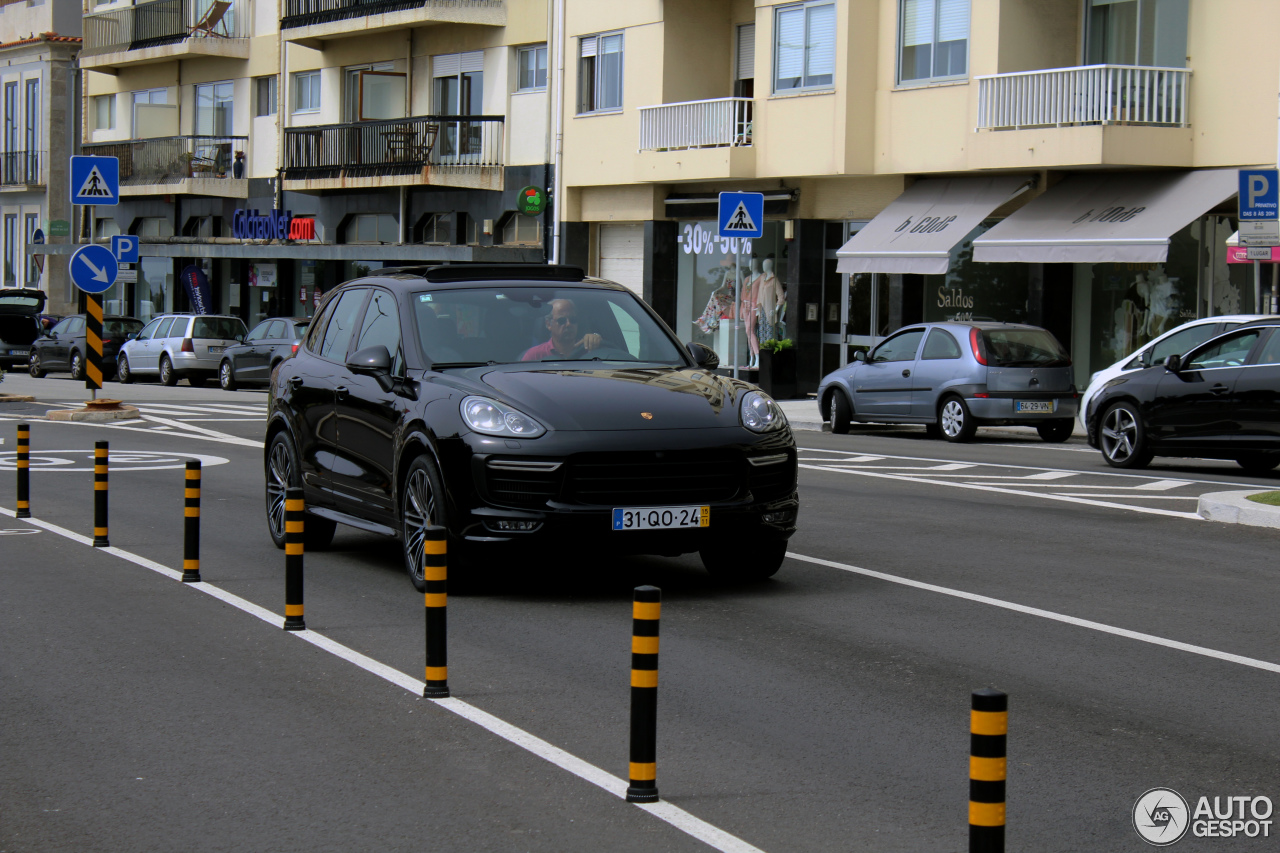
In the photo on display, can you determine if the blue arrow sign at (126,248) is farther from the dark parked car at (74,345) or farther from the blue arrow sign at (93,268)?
the blue arrow sign at (93,268)

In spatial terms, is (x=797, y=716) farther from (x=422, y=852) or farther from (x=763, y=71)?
(x=763, y=71)

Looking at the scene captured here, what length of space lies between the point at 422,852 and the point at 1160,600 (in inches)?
226

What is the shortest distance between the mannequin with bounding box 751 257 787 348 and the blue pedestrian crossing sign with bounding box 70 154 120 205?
12.5m

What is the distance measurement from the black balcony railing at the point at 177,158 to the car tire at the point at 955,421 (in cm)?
2978

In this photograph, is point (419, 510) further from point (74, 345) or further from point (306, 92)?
point (306, 92)

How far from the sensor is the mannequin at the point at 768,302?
3247 cm

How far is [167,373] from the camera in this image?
122 ft

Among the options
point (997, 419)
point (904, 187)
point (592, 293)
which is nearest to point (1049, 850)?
point (592, 293)

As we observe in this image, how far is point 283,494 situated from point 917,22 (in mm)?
19903

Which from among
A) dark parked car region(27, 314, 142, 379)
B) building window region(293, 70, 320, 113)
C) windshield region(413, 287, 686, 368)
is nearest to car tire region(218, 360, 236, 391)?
dark parked car region(27, 314, 142, 379)

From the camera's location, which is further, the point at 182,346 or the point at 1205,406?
the point at 182,346

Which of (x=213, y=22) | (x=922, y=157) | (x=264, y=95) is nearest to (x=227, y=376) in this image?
(x=264, y=95)

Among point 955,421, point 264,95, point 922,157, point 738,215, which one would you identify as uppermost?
point 264,95

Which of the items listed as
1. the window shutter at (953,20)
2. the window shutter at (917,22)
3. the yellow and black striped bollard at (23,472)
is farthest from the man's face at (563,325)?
the window shutter at (917,22)
